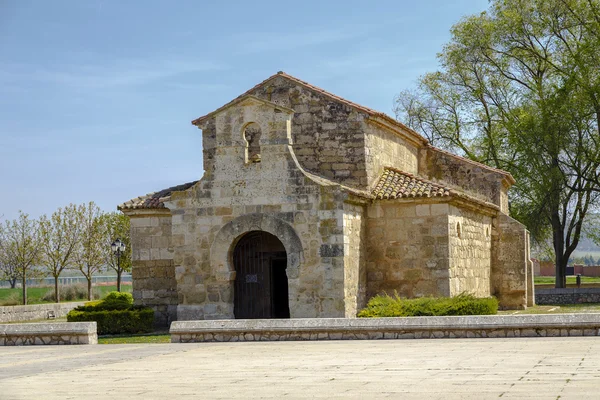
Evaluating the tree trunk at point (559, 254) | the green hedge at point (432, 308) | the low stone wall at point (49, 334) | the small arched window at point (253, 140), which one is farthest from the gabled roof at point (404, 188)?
the tree trunk at point (559, 254)

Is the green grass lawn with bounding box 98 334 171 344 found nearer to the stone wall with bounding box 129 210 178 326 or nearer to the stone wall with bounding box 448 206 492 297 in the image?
the stone wall with bounding box 129 210 178 326


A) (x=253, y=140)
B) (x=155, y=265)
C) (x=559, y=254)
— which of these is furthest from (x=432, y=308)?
(x=559, y=254)

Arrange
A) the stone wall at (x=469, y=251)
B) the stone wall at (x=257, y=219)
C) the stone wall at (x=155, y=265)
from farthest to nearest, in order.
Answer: the stone wall at (x=155, y=265) → the stone wall at (x=469, y=251) → the stone wall at (x=257, y=219)

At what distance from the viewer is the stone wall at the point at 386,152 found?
26797mm

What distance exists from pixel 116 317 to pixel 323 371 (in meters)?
14.0

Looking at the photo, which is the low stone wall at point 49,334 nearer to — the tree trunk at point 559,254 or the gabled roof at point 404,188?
the gabled roof at point 404,188

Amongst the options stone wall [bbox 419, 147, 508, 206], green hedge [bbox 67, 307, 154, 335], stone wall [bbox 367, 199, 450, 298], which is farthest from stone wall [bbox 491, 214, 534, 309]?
green hedge [bbox 67, 307, 154, 335]

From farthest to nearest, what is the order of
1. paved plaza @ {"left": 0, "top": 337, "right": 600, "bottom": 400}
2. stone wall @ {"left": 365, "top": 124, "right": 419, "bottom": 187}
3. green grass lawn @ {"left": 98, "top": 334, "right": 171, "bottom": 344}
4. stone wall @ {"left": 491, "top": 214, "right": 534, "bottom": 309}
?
stone wall @ {"left": 491, "top": 214, "right": 534, "bottom": 309} → stone wall @ {"left": 365, "top": 124, "right": 419, "bottom": 187} → green grass lawn @ {"left": 98, "top": 334, "right": 171, "bottom": 344} → paved plaza @ {"left": 0, "top": 337, "right": 600, "bottom": 400}

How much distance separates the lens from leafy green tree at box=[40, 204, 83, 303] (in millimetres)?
50969

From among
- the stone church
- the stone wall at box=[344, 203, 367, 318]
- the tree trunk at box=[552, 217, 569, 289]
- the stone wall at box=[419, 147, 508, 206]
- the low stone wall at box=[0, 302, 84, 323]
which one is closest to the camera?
the stone church

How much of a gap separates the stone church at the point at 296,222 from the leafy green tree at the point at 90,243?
26.0 meters

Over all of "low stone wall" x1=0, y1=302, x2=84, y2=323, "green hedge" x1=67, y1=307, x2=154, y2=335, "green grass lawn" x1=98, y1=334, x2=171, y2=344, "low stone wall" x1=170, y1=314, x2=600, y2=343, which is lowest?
"low stone wall" x1=0, y1=302, x2=84, y2=323

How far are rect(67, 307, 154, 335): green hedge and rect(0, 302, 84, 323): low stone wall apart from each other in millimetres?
12711

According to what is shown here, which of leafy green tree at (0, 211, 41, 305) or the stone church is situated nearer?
the stone church
